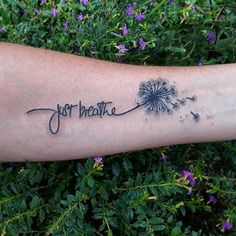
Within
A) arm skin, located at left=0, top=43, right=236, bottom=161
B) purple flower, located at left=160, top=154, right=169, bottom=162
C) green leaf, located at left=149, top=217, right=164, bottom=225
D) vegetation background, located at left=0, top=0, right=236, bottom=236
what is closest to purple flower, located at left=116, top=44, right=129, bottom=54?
vegetation background, located at left=0, top=0, right=236, bottom=236

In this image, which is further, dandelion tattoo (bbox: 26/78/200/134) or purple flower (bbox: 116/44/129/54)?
purple flower (bbox: 116/44/129/54)

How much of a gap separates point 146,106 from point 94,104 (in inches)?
6.9

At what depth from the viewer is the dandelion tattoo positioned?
149cm

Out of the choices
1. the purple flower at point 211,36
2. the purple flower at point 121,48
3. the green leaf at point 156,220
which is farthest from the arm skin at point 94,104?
the purple flower at point 211,36

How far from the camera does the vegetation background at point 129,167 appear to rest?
4.90 ft

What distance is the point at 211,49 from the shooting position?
202 centimetres

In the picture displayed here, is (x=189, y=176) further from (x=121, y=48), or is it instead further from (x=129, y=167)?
(x=121, y=48)

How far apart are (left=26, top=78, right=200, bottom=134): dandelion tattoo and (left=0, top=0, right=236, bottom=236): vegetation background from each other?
0.14 m

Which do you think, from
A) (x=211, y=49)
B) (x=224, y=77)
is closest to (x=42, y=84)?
(x=224, y=77)

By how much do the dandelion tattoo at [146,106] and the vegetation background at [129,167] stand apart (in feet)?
0.47

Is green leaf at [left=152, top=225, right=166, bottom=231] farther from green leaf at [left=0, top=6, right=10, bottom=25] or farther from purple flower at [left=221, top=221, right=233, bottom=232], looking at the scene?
green leaf at [left=0, top=6, right=10, bottom=25]

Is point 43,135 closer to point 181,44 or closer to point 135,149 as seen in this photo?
point 135,149

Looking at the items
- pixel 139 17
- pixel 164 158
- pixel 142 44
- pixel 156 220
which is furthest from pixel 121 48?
pixel 156 220

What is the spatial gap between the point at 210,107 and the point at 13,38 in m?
0.77
